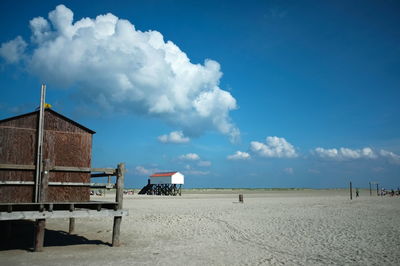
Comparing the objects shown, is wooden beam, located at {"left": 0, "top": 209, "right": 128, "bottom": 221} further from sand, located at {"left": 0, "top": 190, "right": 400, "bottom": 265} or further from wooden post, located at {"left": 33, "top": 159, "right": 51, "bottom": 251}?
sand, located at {"left": 0, "top": 190, "right": 400, "bottom": 265}

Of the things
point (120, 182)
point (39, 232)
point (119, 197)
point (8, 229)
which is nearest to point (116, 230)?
point (119, 197)

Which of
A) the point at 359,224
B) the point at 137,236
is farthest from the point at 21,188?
the point at 359,224

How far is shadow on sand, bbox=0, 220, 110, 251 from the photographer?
425 inches

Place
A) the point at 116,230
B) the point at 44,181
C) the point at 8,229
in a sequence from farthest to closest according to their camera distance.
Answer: the point at 8,229, the point at 116,230, the point at 44,181

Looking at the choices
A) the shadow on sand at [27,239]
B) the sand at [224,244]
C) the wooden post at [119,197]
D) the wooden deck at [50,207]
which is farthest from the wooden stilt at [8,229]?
the wooden post at [119,197]

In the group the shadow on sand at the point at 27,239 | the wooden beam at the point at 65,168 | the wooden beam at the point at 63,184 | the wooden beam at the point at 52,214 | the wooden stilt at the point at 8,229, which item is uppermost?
the wooden beam at the point at 65,168

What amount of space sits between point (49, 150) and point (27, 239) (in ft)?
13.5

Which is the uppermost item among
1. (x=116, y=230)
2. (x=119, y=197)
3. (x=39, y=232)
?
(x=119, y=197)

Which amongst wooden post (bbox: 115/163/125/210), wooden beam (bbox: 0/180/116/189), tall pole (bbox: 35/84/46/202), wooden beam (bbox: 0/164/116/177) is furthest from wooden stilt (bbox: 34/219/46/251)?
wooden post (bbox: 115/163/125/210)

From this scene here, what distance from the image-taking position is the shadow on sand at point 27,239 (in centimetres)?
1078

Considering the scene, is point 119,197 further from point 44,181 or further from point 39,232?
point 39,232

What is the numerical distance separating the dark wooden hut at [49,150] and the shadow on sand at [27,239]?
6.18ft

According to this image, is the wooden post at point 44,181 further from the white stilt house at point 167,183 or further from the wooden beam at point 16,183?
the white stilt house at point 167,183

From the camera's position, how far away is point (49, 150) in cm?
1013
